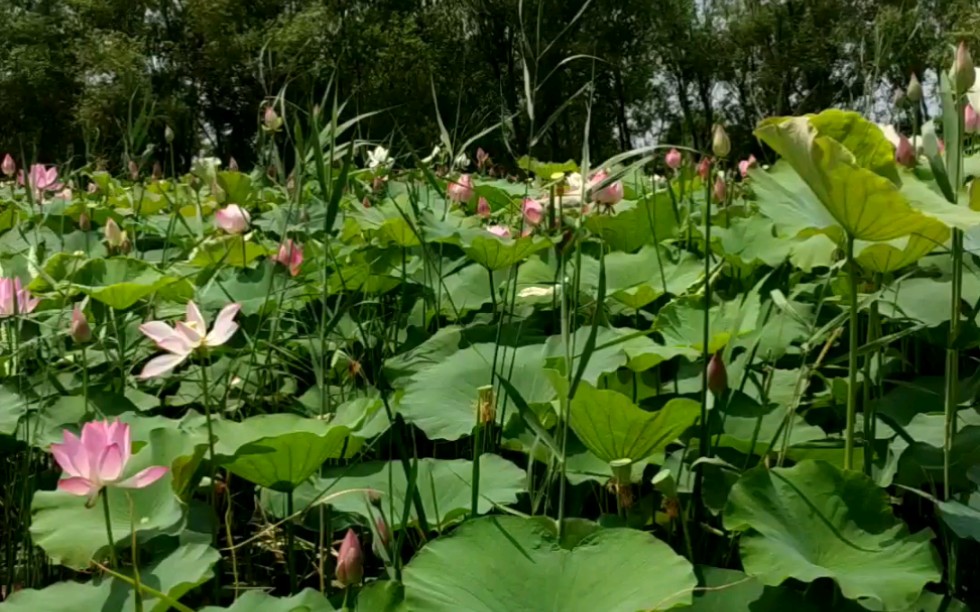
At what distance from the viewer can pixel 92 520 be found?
81 centimetres

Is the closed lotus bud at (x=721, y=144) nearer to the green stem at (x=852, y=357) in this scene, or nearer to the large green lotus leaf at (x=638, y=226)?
the green stem at (x=852, y=357)

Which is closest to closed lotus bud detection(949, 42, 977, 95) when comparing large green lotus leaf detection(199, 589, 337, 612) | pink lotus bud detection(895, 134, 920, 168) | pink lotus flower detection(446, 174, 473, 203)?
pink lotus bud detection(895, 134, 920, 168)

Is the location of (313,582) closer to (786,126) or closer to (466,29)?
(786,126)

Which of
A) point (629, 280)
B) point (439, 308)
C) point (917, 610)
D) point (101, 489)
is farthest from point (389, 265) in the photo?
point (917, 610)

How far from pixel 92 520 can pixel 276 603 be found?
0.83 ft

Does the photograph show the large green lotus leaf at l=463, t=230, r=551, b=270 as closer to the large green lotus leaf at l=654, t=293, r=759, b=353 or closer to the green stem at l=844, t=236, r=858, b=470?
the large green lotus leaf at l=654, t=293, r=759, b=353

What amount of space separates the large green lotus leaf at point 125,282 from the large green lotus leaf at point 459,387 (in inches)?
15.8

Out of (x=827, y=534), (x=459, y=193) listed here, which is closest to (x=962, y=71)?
(x=827, y=534)

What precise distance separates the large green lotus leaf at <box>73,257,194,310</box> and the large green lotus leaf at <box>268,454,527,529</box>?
47 cm

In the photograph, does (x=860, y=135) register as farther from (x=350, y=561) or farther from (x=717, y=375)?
(x=350, y=561)

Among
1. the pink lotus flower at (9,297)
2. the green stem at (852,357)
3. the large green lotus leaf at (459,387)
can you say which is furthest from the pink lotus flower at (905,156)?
the pink lotus flower at (9,297)

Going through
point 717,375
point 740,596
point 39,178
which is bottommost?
point 740,596

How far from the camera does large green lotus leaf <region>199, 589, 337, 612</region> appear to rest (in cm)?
64

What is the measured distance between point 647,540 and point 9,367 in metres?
0.91
